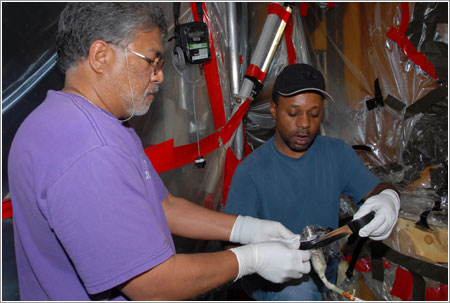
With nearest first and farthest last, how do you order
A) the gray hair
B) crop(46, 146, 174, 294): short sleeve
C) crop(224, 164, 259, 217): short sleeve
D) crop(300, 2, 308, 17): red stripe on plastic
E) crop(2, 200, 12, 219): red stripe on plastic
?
1. crop(46, 146, 174, 294): short sleeve
2. the gray hair
3. crop(2, 200, 12, 219): red stripe on plastic
4. crop(224, 164, 259, 217): short sleeve
5. crop(300, 2, 308, 17): red stripe on plastic

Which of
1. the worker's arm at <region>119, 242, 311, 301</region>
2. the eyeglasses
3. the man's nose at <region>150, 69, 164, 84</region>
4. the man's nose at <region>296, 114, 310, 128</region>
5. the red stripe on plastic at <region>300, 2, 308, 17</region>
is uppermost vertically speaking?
the red stripe on plastic at <region>300, 2, 308, 17</region>

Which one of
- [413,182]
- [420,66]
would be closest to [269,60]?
[420,66]

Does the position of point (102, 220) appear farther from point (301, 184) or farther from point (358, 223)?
point (301, 184)

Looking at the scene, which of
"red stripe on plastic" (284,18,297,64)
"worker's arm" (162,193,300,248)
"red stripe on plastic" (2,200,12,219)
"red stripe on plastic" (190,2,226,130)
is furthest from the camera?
"red stripe on plastic" (284,18,297,64)

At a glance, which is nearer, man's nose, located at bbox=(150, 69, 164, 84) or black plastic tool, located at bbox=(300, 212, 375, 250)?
man's nose, located at bbox=(150, 69, 164, 84)

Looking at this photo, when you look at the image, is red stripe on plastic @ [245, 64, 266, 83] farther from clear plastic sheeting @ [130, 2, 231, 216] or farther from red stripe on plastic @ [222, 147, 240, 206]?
red stripe on plastic @ [222, 147, 240, 206]

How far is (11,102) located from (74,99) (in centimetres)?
41

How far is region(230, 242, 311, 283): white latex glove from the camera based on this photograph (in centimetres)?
120

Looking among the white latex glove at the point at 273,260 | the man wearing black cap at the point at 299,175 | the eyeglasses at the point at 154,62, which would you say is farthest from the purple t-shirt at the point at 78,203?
the man wearing black cap at the point at 299,175

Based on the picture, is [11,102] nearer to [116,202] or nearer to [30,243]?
[30,243]

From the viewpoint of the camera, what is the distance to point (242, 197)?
1.73 meters

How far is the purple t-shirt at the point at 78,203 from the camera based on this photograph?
0.81 m

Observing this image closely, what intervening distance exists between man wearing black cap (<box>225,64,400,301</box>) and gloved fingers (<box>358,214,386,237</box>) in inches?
7.9

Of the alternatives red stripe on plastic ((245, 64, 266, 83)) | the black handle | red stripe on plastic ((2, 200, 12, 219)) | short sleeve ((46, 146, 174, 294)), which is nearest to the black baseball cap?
red stripe on plastic ((245, 64, 266, 83))
